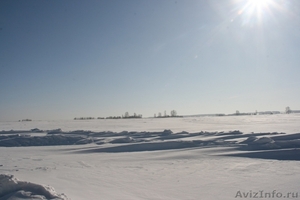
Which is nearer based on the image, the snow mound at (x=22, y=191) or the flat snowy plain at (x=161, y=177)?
the snow mound at (x=22, y=191)

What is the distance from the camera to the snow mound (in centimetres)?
364

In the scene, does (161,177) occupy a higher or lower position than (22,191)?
lower

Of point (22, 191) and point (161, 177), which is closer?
point (22, 191)

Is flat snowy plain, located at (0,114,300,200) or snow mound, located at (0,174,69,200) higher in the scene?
snow mound, located at (0,174,69,200)

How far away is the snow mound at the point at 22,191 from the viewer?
3.64 meters

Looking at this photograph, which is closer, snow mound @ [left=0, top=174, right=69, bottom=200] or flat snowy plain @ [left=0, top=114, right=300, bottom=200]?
snow mound @ [left=0, top=174, right=69, bottom=200]

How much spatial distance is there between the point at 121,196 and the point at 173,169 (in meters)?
2.61

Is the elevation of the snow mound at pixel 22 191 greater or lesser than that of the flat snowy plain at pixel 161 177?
greater

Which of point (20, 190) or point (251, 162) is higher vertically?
point (20, 190)

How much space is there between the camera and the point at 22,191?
3.80 m

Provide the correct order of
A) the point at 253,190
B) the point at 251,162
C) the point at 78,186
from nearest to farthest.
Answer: the point at 253,190
the point at 78,186
the point at 251,162

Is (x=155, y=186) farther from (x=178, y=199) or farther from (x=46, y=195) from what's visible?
(x=46, y=195)

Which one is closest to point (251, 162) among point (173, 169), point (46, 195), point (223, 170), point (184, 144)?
point (223, 170)

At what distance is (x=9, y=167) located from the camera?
23.5ft
